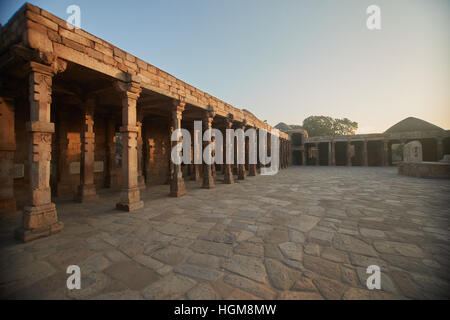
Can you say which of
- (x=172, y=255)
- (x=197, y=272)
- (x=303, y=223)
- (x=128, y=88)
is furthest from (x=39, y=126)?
(x=303, y=223)

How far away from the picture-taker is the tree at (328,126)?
41.2 meters

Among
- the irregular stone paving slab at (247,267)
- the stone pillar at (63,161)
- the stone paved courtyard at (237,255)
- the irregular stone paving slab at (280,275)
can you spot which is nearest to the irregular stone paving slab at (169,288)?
the stone paved courtyard at (237,255)

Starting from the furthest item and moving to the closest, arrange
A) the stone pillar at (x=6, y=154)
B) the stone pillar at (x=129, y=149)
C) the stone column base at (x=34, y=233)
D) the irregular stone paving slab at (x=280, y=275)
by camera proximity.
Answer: the stone pillar at (x=129, y=149)
the stone pillar at (x=6, y=154)
the stone column base at (x=34, y=233)
the irregular stone paving slab at (x=280, y=275)

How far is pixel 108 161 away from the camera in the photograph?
9.26 m

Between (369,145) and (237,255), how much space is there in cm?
3387

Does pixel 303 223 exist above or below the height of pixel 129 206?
below

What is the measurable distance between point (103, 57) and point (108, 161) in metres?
6.02

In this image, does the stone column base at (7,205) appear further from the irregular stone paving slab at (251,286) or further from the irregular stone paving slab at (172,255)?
the irregular stone paving slab at (251,286)

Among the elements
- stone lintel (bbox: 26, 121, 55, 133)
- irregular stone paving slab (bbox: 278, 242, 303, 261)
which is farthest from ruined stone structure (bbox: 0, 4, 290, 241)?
irregular stone paving slab (bbox: 278, 242, 303, 261)

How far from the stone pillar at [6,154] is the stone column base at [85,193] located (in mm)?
Result: 1580

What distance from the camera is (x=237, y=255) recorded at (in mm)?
2674

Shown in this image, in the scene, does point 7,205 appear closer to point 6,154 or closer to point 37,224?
Result: point 6,154
